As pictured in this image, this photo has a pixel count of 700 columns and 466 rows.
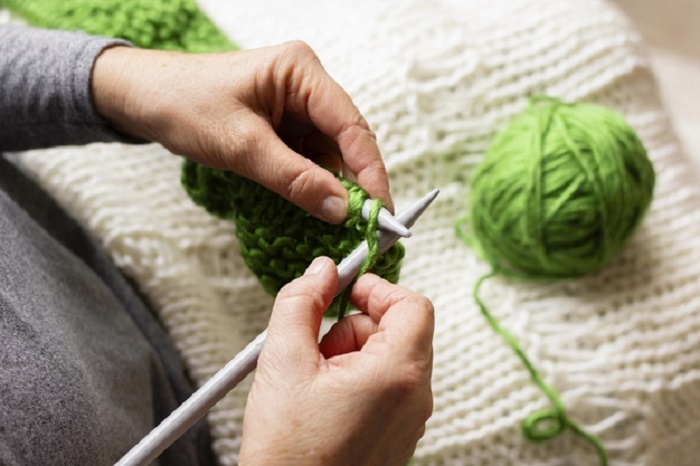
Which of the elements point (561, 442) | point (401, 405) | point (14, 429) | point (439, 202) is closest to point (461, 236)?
point (439, 202)

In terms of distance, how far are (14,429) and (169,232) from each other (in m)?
0.30

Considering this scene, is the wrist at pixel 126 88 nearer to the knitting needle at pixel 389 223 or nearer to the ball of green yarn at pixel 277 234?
the ball of green yarn at pixel 277 234

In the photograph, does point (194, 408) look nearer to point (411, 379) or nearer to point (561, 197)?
point (411, 379)

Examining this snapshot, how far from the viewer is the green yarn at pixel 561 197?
2.48 feet

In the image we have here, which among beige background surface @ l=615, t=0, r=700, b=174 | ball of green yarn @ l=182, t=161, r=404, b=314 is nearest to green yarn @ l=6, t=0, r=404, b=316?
ball of green yarn @ l=182, t=161, r=404, b=314

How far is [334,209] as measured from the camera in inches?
22.5

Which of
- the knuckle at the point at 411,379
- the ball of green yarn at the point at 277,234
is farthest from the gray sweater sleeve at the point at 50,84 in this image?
the knuckle at the point at 411,379

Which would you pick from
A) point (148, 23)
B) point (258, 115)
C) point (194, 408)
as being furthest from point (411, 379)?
point (148, 23)

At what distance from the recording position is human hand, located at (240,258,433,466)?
0.45 meters

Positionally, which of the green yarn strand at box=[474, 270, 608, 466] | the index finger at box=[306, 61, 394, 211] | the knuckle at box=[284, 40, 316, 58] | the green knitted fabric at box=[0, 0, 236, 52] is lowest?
the green yarn strand at box=[474, 270, 608, 466]

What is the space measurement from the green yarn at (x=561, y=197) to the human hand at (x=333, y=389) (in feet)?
1.00

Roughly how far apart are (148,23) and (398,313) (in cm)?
48

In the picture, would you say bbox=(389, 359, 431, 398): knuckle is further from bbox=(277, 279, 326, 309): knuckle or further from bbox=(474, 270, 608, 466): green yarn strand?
bbox=(474, 270, 608, 466): green yarn strand

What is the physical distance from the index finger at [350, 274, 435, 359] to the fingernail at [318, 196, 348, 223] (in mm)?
62
